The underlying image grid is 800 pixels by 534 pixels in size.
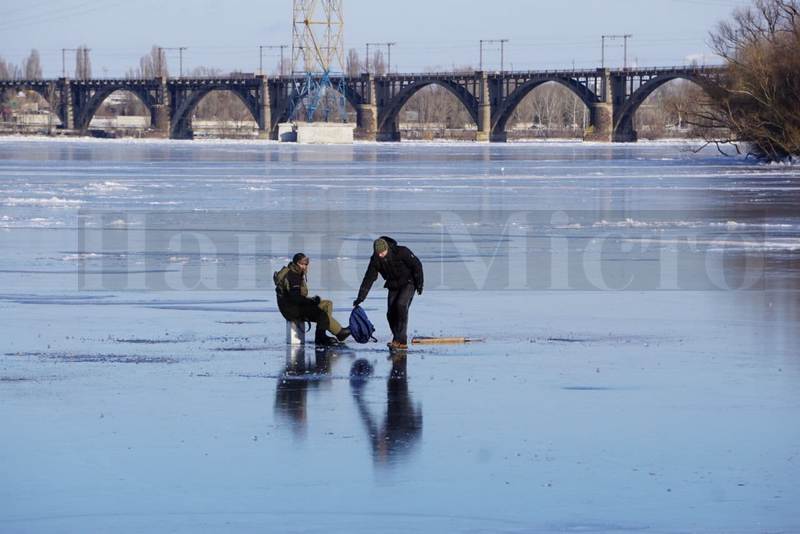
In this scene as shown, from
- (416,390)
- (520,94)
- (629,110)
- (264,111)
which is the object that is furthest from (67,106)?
(416,390)

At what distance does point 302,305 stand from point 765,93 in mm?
58616

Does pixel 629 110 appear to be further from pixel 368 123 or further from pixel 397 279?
pixel 397 279

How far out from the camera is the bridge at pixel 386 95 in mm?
152375

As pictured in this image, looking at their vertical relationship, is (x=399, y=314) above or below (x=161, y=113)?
below

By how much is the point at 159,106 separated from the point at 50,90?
793 inches

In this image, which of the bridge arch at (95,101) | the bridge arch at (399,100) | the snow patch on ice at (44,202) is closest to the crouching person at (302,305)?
the snow patch on ice at (44,202)

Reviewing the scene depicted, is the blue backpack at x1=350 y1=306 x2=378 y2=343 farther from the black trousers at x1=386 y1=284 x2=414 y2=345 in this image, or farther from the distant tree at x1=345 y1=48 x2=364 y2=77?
the distant tree at x1=345 y1=48 x2=364 y2=77

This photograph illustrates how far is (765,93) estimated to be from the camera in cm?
6956

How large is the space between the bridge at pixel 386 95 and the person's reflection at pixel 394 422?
133m

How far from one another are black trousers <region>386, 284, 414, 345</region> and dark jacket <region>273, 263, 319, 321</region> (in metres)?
0.75

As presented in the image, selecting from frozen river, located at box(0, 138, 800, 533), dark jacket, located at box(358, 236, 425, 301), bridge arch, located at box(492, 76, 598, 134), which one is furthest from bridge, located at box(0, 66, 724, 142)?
dark jacket, located at box(358, 236, 425, 301)

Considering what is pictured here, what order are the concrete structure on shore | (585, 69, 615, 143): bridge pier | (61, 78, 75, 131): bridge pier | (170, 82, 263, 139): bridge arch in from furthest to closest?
1. (61, 78, 75, 131): bridge pier
2. (170, 82, 263, 139): bridge arch
3. (585, 69, 615, 143): bridge pier
4. the concrete structure on shore

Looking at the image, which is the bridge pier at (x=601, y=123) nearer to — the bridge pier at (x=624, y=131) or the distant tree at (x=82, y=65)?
the bridge pier at (x=624, y=131)

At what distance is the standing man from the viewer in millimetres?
A: 14219
